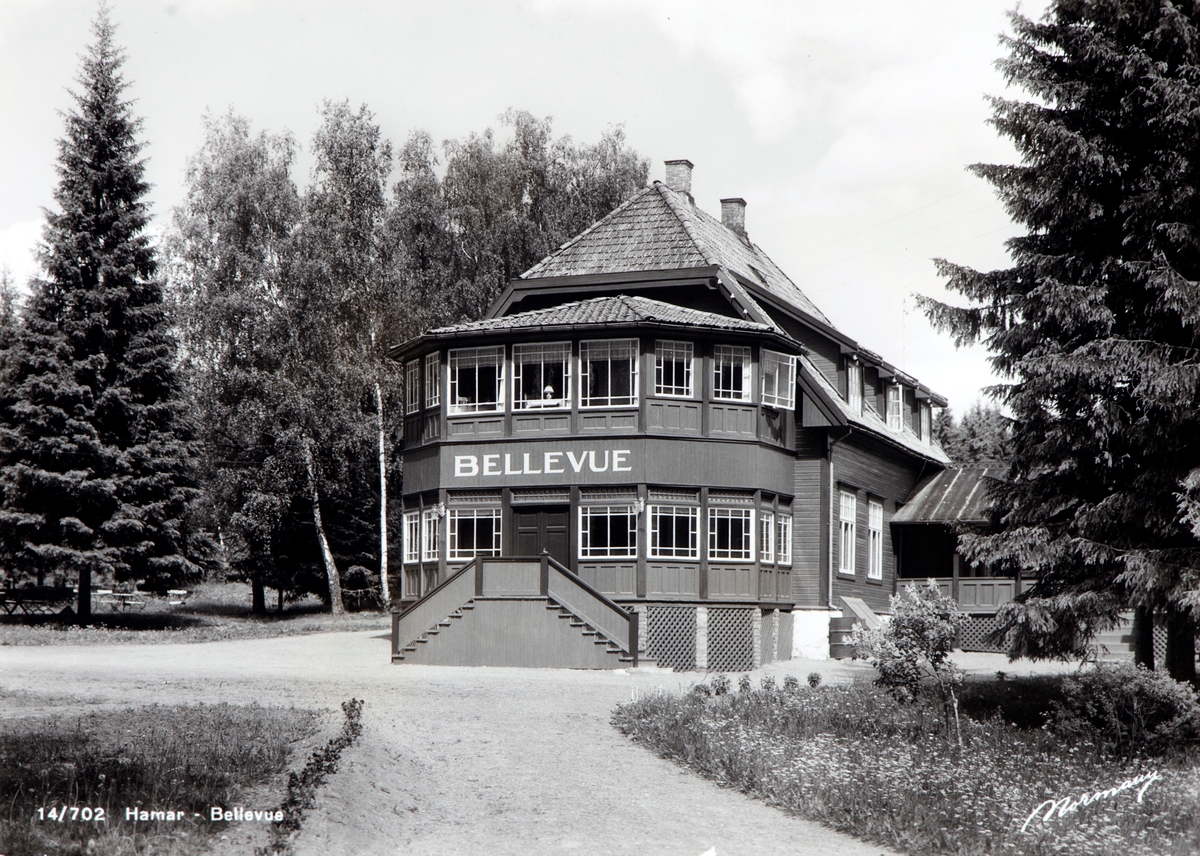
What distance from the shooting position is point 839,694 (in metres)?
18.5

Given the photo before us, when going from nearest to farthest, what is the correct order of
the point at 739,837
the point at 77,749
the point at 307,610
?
the point at 739,837 → the point at 77,749 → the point at 307,610

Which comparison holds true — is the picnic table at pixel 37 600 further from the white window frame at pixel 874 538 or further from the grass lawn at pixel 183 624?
the white window frame at pixel 874 538

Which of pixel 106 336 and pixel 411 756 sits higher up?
pixel 106 336

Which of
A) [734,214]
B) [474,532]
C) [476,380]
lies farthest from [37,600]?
[734,214]

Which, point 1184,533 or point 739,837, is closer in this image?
point 739,837

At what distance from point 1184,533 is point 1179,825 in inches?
212

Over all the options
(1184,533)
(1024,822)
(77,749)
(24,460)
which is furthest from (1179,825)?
(24,460)

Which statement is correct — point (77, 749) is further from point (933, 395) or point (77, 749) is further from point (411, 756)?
point (933, 395)

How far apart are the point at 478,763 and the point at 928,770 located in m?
4.67

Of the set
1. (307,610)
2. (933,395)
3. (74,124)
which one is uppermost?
(74,124)

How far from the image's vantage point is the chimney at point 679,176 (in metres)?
34.2

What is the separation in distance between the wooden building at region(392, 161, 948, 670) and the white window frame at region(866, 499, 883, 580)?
2807 mm

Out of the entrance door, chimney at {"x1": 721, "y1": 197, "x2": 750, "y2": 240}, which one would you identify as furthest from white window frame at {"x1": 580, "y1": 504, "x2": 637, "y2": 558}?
chimney at {"x1": 721, "y1": 197, "x2": 750, "y2": 240}

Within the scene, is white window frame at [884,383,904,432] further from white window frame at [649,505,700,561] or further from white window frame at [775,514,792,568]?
white window frame at [649,505,700,561]
